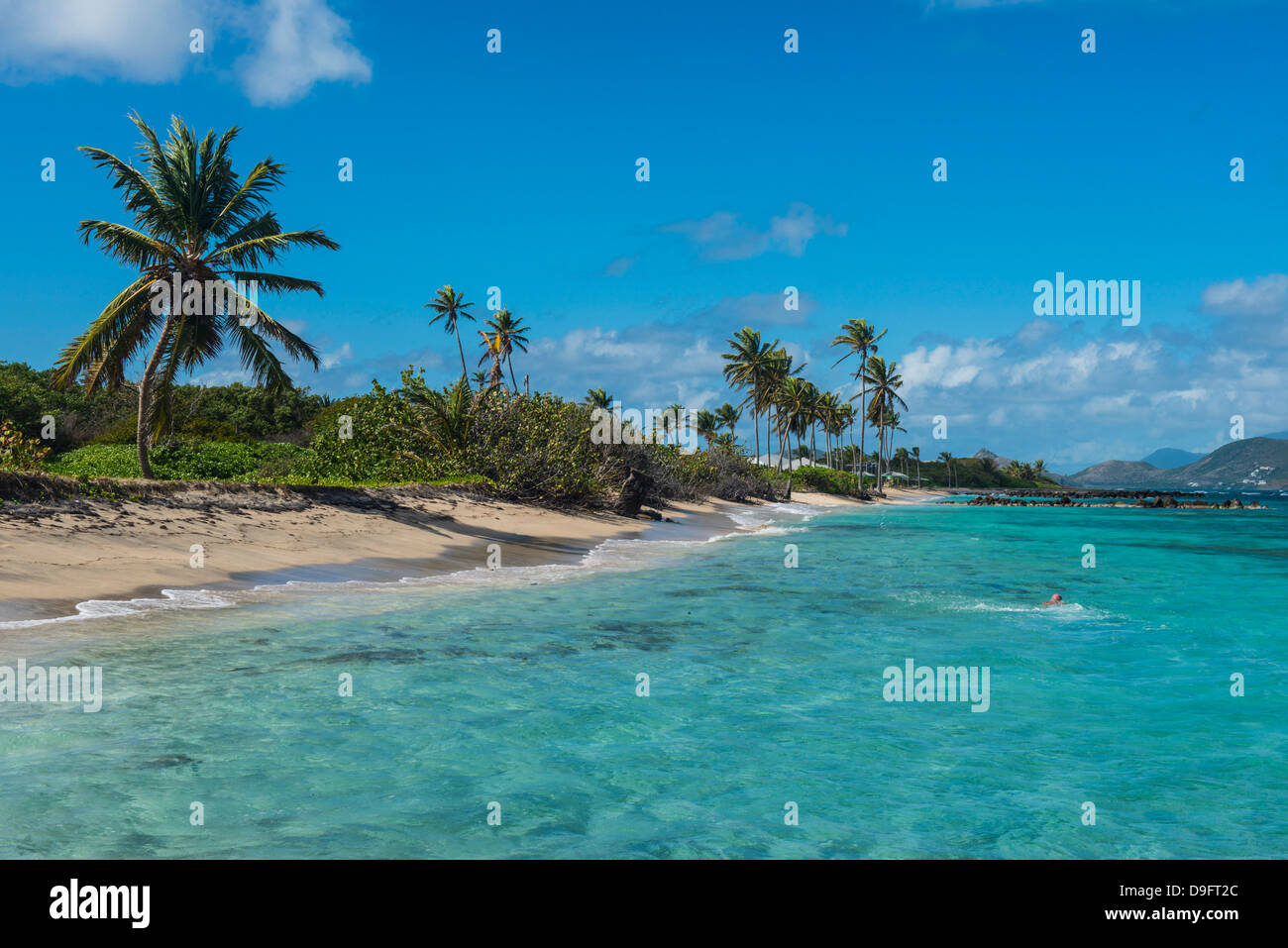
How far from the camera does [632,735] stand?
7.47 meters

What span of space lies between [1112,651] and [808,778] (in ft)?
25.9

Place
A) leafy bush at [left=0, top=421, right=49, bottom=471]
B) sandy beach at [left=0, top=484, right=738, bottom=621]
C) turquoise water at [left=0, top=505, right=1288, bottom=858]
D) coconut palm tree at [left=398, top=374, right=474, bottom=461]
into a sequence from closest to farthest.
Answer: turquoise water at [left=0, top=505, right=1288, bottom=858]
sandy beach at [left=0, top=484, right=738, bottom=621]
leafy bush at [left=0, top=421, right=49, bottom=471]
coconut palm tree at [left=398, top=374, right=474, bottom=461]

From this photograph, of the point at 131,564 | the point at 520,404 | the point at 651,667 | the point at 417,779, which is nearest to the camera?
the point at 417,779

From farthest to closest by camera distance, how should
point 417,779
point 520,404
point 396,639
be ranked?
point 520,404
point 396,639
point 417,779

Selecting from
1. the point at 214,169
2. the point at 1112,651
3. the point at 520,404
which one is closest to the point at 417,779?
the point at 1112,651

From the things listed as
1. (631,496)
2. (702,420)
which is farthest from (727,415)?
(631,496)

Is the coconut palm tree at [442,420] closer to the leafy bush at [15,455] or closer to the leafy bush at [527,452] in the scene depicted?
the leafy bush at [527,452]

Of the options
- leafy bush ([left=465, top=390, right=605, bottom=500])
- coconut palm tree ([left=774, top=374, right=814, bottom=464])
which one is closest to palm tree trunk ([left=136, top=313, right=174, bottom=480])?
leafy bush ([left=465, top=390, right=605, bottom=500])

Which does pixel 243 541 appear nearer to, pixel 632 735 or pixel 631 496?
pixel 632 735

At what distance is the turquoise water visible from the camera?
17.7ft

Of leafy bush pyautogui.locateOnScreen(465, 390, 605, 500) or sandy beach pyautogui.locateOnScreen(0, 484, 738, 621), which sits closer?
sandy beach pyautogui.locateOnScreen(0, 484, 738, 621)

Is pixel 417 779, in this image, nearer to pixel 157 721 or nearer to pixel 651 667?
pixel 157 721

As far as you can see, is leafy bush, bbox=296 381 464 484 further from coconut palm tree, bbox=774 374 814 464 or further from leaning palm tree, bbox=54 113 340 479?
coconut palm tree, bbox=774 374 814 464

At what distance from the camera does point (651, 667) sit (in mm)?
10031
